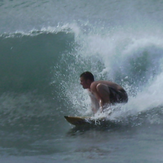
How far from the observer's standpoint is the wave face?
26.9 ft

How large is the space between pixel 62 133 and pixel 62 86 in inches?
121

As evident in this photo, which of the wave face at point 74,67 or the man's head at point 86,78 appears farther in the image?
the wave face at point 74,67

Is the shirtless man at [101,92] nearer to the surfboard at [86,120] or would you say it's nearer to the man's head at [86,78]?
the man's head at [86,78]

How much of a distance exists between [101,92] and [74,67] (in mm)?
3713

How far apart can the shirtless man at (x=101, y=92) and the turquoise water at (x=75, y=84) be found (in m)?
0.22

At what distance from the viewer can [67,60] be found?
10.7m

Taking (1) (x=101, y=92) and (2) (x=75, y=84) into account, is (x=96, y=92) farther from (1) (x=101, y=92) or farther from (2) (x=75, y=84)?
(2) (x=75, y=84)

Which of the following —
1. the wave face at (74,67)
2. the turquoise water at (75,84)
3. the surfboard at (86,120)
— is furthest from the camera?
the wave face at (74,67)

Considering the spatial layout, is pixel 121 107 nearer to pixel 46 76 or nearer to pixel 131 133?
pixel 131 133

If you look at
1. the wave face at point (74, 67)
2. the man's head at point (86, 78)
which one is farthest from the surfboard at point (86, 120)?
the man's head at point (86, 78)

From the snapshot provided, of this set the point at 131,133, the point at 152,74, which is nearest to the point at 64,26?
the point at 152,74

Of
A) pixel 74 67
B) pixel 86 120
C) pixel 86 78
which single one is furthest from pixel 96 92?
pixel 74 67

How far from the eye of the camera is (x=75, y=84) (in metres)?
9.34

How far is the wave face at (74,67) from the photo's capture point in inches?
323
